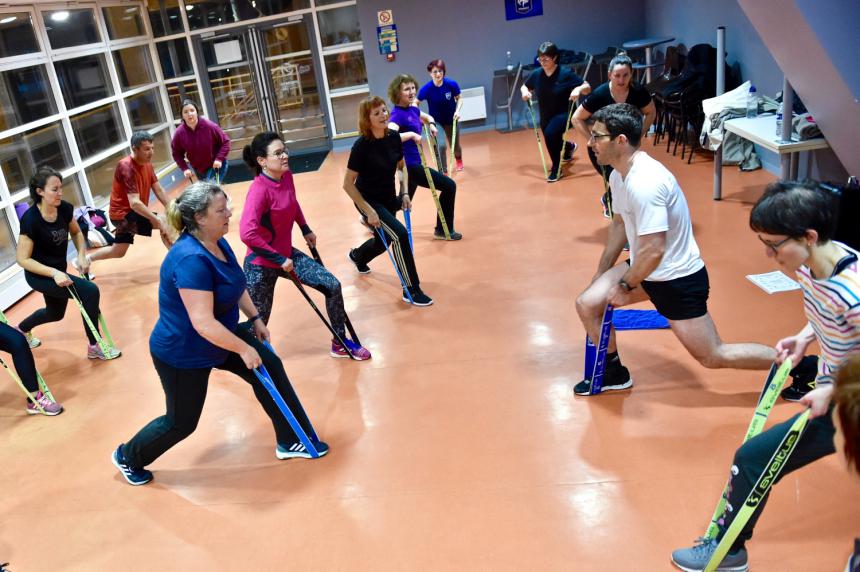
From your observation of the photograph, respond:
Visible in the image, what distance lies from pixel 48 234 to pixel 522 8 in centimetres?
919

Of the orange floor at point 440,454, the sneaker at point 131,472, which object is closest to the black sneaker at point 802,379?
the orange floor at point 440,454

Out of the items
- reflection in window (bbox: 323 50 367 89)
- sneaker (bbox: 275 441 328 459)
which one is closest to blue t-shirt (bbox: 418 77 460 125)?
reflection in window (bbox: 323 50 367 89)

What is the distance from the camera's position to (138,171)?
20.1ft

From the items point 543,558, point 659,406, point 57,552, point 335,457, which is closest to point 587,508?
point 543,558

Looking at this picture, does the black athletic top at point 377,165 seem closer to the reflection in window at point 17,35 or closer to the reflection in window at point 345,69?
the reflection in window at point 17,35

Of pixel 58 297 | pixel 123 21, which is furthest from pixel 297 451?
pixel 123 21

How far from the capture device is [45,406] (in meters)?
4.45

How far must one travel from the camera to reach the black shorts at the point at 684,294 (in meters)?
3.29

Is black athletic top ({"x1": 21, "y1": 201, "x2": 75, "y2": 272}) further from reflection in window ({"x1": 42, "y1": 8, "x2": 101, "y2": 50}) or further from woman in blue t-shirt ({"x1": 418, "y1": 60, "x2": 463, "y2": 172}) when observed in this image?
reflection in window ({"x1": 42, "y1": 8, "x2": 101, "y2": 50})

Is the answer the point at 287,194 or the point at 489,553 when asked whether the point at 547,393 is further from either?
the point at 287,194

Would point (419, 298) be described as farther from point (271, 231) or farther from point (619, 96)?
point (619, 96)

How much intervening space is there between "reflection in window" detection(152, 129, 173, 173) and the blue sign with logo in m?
6.18

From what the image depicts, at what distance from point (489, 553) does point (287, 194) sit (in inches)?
98.5

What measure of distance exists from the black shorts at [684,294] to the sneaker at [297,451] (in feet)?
6.06
